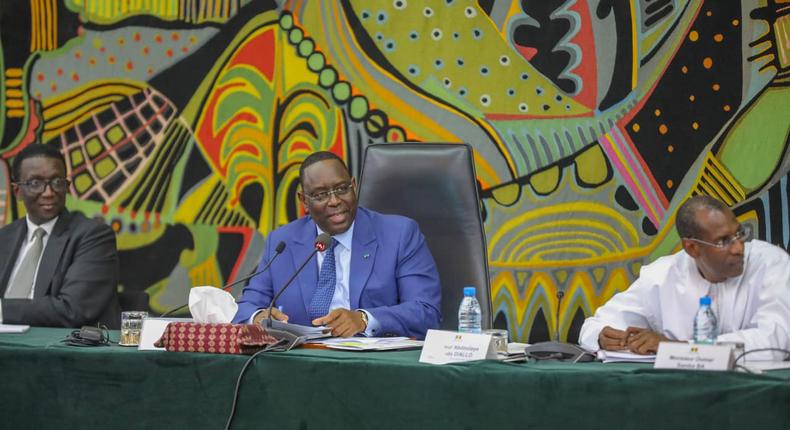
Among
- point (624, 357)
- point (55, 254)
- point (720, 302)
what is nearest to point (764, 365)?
point (624, 357)

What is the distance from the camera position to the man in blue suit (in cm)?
310

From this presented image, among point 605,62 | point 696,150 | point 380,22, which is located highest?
point 380,22

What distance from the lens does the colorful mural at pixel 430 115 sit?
12.2 feet

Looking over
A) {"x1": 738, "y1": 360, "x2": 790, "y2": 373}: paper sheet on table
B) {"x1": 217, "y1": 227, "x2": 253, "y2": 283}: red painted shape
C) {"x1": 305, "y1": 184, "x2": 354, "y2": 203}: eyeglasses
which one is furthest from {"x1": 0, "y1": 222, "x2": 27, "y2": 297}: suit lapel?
{"x1": 738, "y1": 360, "x2": 790, "y2": 373}: paper sheet on table

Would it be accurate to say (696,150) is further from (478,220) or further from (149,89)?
(149,89)

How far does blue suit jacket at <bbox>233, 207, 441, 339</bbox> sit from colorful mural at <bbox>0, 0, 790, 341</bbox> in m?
0.98

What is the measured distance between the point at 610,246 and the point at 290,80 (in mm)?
1617

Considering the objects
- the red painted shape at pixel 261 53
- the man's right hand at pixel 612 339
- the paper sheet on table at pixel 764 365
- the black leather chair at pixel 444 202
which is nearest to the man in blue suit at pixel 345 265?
→ the black leather chair at pixel 444 202

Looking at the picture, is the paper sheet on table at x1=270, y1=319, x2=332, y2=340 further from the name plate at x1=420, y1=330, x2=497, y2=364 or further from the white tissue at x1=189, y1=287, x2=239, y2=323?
the name plate at x1=420, y1=330, x2=497, y2=364

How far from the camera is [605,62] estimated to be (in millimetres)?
3891

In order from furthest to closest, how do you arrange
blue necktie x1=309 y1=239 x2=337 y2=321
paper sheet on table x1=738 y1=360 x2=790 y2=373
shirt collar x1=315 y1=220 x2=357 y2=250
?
shirt collar x1=315 y1=220 x2=357 y2=250, blue necktie x1=309 y1=239 x2=337 y2=321, paper sheet on table x1=738 y1=360 x2=790 y2=373

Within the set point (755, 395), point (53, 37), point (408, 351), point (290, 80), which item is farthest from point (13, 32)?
point (755, 395)

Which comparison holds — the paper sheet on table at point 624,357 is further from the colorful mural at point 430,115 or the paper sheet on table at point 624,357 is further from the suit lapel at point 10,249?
the suit lapel at point 10,249

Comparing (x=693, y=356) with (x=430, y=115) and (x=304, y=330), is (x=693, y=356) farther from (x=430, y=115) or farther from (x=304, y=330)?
(x=430, y=115)
